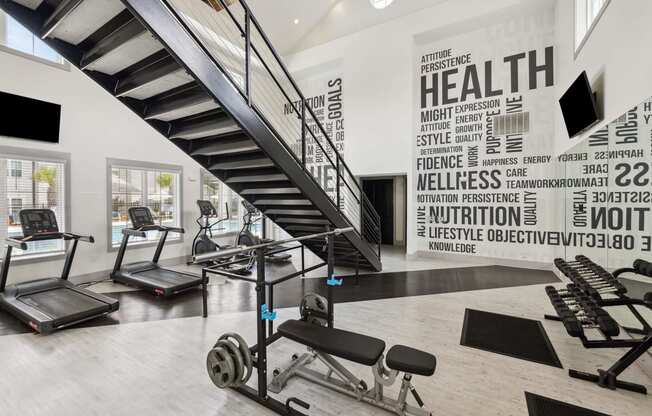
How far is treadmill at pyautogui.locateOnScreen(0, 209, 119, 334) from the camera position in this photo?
11.2 ft

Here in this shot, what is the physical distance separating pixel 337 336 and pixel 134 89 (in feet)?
9.26

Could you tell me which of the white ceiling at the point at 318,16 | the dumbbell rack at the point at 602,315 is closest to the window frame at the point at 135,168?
the white ceiling at the point at 318,16

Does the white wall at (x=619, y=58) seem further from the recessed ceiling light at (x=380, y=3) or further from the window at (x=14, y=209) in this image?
the window at (x=14, y=209)

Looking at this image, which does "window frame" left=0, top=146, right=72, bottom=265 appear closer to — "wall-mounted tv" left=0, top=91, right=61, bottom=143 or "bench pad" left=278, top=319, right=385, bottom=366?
"wall-mounted tv" left=0, top=91, right=61, bottom=143

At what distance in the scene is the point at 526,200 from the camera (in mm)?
6227

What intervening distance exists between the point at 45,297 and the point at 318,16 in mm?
8684

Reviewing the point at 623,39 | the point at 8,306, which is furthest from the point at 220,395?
the point at 623,39

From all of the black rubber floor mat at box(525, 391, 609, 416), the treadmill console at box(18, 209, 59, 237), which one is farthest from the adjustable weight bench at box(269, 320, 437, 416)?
the treadmill console at box(18, 209, 59, 237)

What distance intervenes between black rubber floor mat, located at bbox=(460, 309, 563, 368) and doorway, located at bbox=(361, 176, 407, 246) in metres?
5.63

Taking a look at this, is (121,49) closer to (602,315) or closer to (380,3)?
(602,315)

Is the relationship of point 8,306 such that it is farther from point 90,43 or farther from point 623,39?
point 623,39

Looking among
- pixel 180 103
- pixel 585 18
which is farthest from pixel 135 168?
pixel 585 18

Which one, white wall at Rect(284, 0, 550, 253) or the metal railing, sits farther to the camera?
the metal railing

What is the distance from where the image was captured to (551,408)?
7.04 ft
